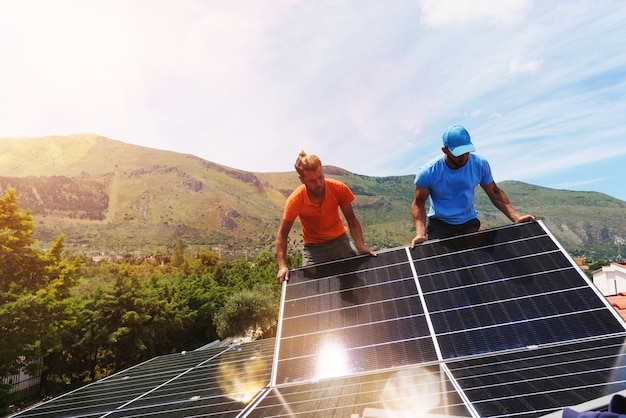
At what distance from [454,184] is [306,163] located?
244 centimetres

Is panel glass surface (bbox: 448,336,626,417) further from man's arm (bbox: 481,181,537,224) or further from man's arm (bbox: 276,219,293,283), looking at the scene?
man's arm (bbox: 276,219,293,283)

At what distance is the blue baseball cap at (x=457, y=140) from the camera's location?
233 inches

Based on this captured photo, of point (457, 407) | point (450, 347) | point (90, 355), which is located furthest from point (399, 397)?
point (90, 355)

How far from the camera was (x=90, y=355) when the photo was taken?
27.2 m

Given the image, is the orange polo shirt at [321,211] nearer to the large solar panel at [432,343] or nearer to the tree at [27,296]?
the large solar panel at [432,343]

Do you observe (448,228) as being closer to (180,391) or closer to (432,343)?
(432,343)

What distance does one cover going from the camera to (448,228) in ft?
22.2

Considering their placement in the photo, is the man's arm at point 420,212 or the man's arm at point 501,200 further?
the man's arm at point 501,200

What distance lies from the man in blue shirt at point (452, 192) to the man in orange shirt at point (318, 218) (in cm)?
114

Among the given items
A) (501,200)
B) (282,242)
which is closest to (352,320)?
(282,242)

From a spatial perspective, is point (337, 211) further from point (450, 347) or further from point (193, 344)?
point (193, 344)

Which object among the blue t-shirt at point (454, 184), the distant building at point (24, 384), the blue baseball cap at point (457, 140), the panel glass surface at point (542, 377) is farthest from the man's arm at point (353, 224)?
the distant building at point (24, 384)

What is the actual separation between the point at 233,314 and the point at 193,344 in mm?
4717

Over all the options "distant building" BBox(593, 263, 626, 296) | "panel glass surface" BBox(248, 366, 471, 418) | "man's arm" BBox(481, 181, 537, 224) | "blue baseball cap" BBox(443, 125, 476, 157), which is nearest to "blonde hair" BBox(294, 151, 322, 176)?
"blue baseball cap" BBox(443, 125, 476, 157)
